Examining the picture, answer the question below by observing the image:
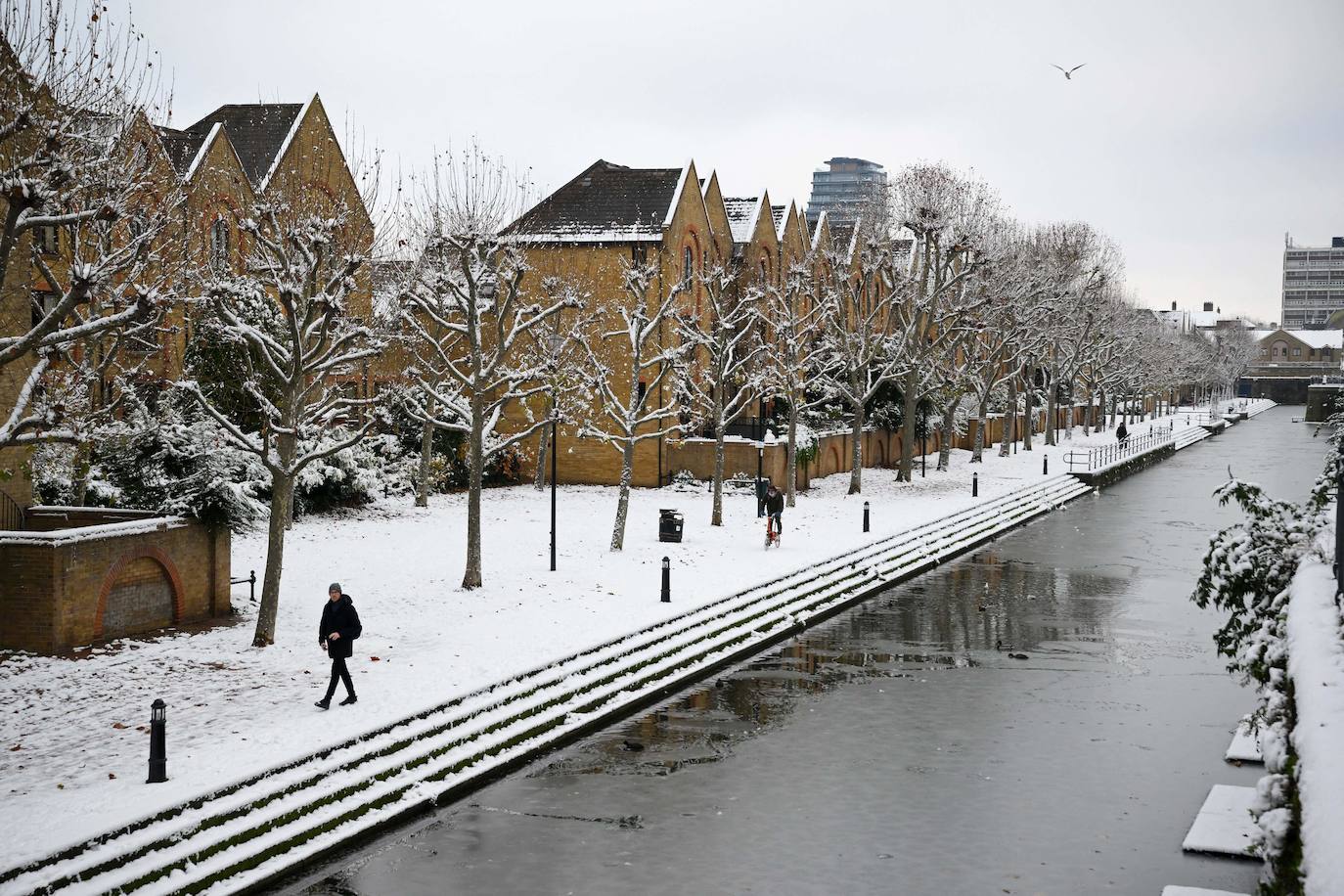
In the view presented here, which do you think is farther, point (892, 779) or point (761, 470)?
point (761, 470)

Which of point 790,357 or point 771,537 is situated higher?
point 790,357

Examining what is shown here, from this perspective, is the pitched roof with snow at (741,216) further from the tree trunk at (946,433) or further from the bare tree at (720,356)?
the tree trunk at (946,433)

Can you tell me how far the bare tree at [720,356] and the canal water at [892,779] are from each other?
399 inches

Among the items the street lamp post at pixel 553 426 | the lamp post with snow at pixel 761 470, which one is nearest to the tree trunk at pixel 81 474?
the street lamp post at pixel 553 426

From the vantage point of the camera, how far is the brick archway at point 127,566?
17.8 m

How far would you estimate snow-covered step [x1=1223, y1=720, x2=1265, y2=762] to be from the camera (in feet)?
49.5

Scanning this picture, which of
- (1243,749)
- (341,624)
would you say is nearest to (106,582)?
(341,624)

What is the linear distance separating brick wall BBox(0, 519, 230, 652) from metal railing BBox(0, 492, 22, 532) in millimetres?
2753

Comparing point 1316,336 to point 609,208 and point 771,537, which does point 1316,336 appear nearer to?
point 609,208

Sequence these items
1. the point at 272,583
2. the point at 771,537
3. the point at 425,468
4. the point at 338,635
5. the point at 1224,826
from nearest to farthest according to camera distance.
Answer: the point at 1224,826 < the point at 338,635 < the point at 272,583 < the point at 771,537 < the point at 425,468

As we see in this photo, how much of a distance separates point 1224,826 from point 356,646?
11971 millimetres

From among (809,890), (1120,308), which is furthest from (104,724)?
(1120,308)

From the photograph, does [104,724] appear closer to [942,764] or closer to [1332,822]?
[942,764]

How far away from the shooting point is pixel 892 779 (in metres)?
14.3
